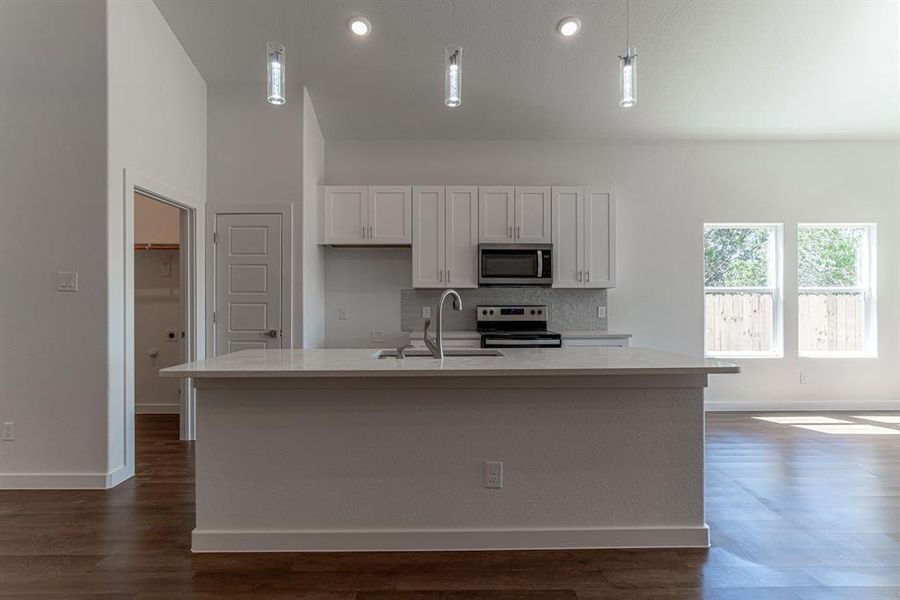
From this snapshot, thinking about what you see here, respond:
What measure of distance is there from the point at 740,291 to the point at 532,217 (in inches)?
94.7

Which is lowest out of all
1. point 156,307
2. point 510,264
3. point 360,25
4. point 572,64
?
point 156,307

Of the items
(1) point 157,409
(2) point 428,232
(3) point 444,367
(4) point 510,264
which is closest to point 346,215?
(2) point 428,232

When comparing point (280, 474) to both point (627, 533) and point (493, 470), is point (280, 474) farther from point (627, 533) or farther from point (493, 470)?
point (627, 533)

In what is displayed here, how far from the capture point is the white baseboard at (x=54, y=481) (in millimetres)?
3346

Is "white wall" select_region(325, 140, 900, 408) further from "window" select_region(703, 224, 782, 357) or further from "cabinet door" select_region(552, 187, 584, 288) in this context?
"cabinet door" select_region(552, 187, 584, 288)

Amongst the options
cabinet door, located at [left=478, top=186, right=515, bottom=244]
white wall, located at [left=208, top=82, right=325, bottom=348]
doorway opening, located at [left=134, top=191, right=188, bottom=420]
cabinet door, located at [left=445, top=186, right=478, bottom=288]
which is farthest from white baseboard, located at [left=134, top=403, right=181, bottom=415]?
cabinet door, located at [left=478, top=186, right=515, bottom=244]

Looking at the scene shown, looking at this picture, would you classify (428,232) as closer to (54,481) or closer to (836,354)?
(54,481)

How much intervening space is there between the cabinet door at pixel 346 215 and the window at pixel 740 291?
11.5ft

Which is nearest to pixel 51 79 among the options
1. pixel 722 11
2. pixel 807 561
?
pixel 722 11

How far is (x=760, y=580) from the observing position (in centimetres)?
220

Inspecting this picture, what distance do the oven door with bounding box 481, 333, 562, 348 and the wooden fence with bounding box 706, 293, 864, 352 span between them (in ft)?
6.29

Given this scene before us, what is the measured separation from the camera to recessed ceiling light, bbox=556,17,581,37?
402 cm

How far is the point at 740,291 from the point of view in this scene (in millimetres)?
5629

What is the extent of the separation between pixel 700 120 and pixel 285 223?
398 cm
